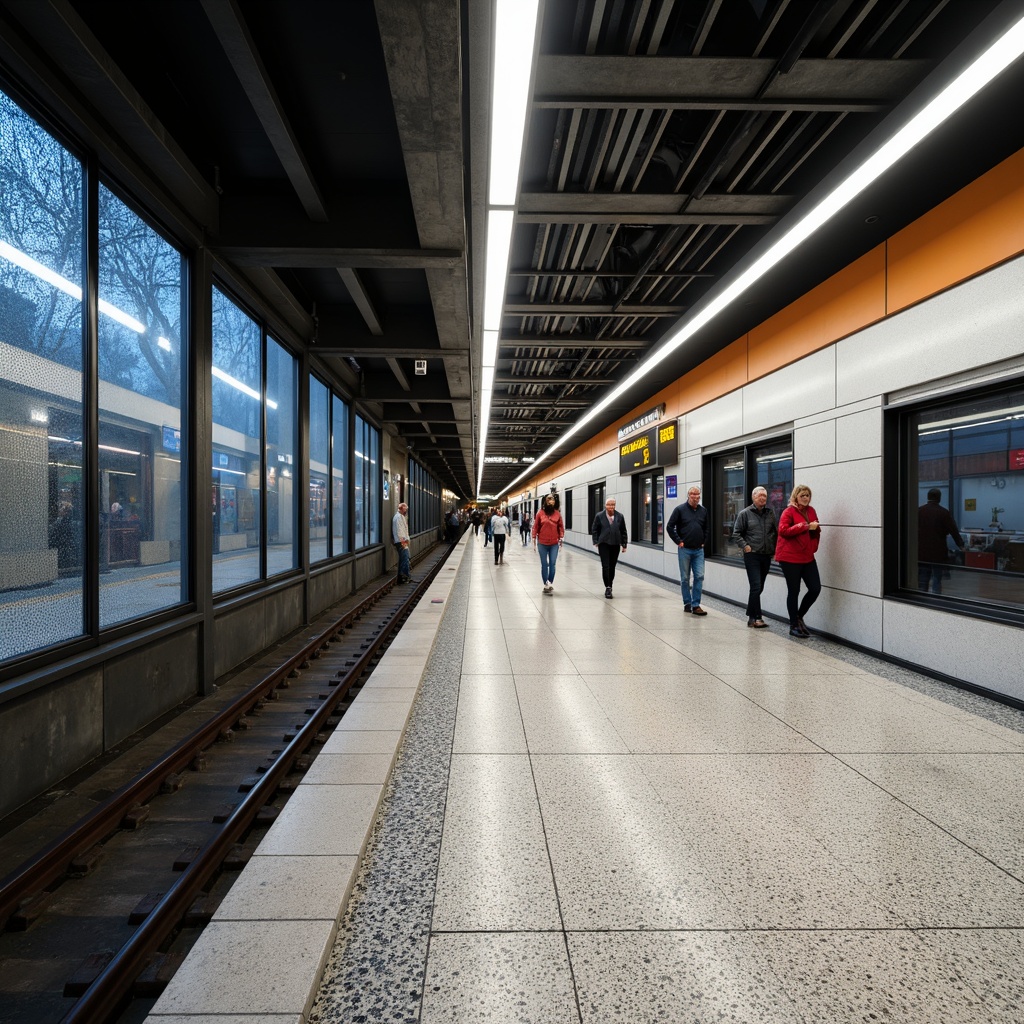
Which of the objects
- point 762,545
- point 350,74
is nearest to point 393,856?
point 350,74

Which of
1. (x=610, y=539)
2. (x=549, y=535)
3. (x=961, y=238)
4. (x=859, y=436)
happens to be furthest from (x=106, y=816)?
(x=549, y=535)

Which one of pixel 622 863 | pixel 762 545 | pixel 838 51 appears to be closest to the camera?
pixel 622 863

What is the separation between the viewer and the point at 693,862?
2.31m

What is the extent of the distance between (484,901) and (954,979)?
4.86 feet

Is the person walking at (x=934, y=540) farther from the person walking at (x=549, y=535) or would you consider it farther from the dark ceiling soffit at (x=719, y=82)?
the person walking at (x=549, y=535)

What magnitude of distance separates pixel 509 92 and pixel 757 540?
5.56 metres

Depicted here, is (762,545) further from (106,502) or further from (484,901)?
(106,502)

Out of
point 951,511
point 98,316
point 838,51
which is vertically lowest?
point 951,511

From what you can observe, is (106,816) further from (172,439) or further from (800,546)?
(800,546)

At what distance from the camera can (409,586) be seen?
519 inches

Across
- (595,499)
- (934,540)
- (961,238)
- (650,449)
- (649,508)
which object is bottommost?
(934,540)

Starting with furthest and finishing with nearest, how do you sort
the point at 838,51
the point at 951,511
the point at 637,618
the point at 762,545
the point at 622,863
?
the point at 637,618 → the point at 762,545 → the point at 951,511 → the point at 838,51 → the point at 622,863

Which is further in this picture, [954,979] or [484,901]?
[484,901]

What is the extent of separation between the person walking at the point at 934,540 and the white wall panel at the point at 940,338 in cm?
113
